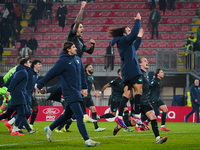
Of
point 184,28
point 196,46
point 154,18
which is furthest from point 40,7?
point 196,46

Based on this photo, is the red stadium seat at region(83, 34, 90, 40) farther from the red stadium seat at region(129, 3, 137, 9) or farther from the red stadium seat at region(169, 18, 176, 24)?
the red stadium seat at region(169, 18, 176, 24)

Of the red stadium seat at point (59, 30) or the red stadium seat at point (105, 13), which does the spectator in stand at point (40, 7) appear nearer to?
the red stadium seat at point (59, 30)

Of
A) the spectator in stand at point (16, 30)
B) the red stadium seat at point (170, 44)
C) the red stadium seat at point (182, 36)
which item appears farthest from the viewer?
the spectator in stand at point (16, 30)

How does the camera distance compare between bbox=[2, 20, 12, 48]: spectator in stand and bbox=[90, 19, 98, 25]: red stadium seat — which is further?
bbox=[90, 19, 98, 25]: red stadium seat

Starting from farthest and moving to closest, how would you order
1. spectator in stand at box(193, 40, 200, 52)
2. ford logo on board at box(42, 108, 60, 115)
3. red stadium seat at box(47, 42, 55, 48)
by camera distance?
red stadium seat at box(47, 42, 55, 48)
spectator in stand at box(193, 40, 200, 52)
ford logo on board at box(42, 108, 60, 115)

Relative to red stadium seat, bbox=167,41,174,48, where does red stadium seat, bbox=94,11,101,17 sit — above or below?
above

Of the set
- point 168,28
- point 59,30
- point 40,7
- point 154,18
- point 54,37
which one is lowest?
point 54,37

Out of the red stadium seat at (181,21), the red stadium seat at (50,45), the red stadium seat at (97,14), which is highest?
the red stadium seat at (97,14)

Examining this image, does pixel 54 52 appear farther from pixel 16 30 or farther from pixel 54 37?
pixel 16 30

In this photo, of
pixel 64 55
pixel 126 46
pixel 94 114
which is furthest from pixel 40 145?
pixel 94 114

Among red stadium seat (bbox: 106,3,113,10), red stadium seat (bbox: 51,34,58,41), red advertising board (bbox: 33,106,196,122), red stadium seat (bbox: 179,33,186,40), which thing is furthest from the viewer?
red stadium seat (bbox: 106,3,113,10)

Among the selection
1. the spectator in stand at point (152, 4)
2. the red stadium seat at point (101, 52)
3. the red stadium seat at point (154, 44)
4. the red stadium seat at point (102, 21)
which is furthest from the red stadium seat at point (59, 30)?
the red stadium seat at point (154, 44)

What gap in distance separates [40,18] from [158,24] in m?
8.72

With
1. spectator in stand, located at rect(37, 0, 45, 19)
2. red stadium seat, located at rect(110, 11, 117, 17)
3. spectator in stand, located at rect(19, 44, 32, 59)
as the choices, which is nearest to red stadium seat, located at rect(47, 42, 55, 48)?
spectator in stand, located at rect(37, 0, 45, 19)
